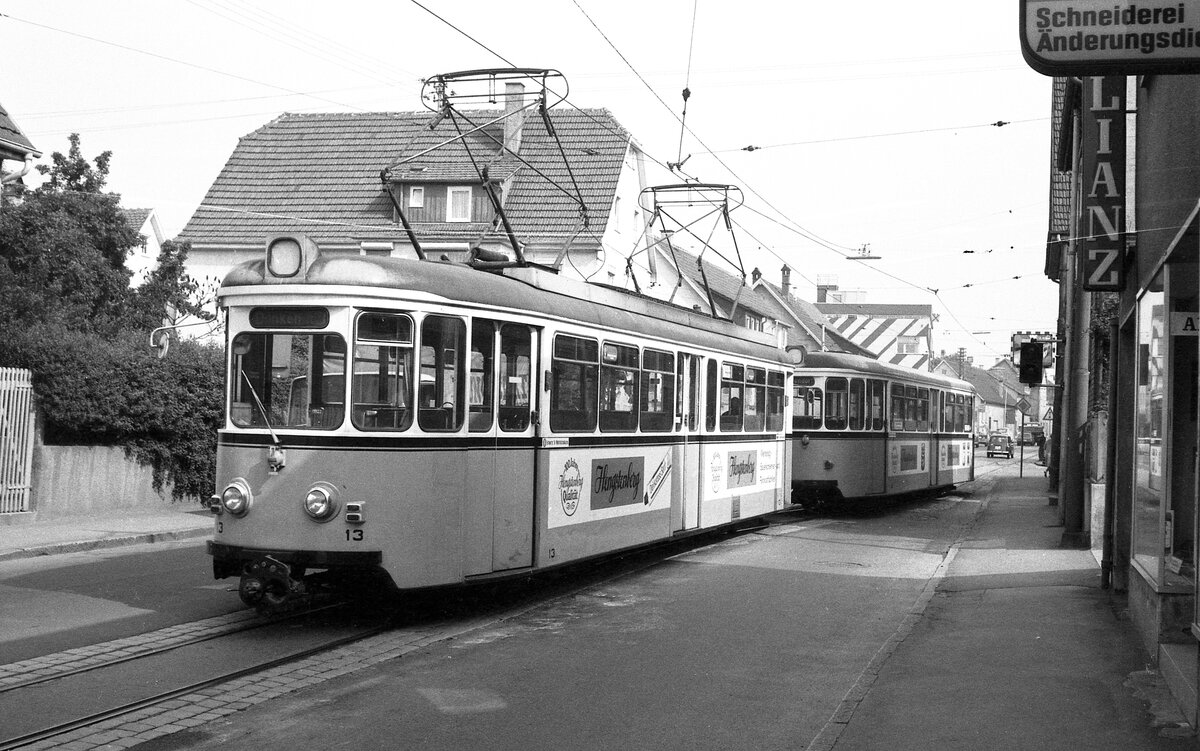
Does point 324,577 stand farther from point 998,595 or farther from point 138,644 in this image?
point 998,595

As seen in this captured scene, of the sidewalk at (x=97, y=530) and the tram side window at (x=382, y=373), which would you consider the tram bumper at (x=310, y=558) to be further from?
the sidewalk at (x=97, y=530)

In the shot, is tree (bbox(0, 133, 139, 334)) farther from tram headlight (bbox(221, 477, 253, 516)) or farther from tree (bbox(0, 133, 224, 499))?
tram headlight (bbox(221, 477, 253, 516))

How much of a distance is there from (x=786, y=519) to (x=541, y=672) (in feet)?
47.1

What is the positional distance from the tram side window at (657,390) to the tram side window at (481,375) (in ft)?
11.2

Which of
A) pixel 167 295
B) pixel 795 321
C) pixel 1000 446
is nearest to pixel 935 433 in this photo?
pixel 167 295

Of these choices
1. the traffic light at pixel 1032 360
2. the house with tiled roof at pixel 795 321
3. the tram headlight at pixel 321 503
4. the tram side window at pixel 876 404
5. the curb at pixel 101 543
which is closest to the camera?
the tram headlight at pixel 321 503

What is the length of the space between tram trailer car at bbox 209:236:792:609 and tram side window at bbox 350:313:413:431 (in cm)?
1

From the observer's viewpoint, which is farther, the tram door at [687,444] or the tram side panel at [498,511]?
the tram door at [687,444]

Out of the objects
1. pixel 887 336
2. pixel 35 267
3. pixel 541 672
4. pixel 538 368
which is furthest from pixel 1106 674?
pixel 887 336

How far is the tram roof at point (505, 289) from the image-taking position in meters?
9.35

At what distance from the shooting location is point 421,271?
9.55 meters

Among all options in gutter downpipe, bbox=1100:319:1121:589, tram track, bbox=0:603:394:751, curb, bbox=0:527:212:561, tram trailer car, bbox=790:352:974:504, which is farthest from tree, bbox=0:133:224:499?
gutter downpipe, bbox=1100:319:1121:589

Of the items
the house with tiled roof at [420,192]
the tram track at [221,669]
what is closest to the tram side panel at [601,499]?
the tram track at [221,669]

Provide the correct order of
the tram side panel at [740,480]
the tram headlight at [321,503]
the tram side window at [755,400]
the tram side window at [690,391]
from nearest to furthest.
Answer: the tram headlight at [321,503] → the tram side window at [690,391] → the tram side panel at [740,480] → the tram side window at [755,400]
